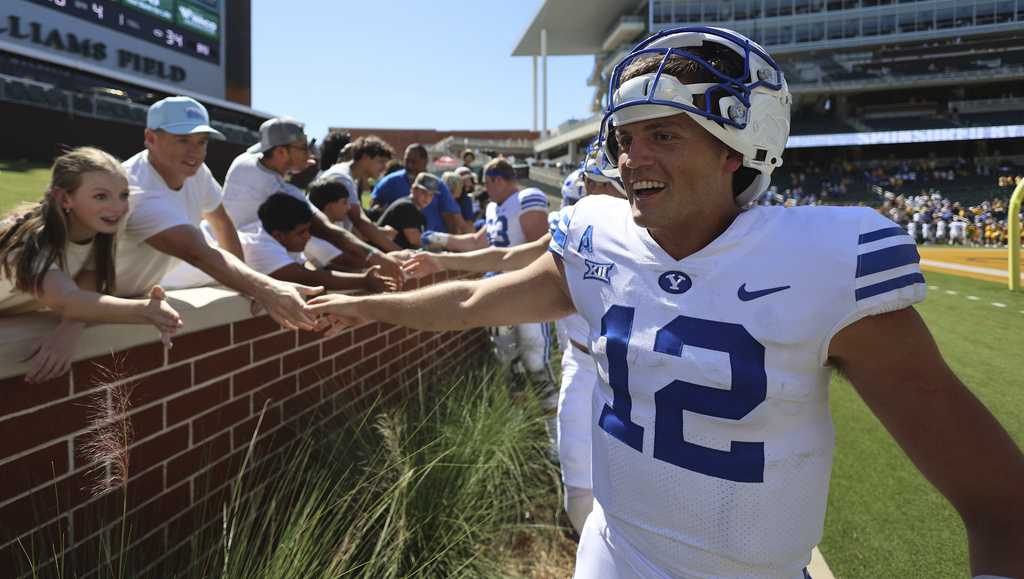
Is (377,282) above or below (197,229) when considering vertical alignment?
below

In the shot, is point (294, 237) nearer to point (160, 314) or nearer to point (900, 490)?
point (160, 314)

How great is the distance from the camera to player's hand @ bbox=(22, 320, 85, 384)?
1.98 meters

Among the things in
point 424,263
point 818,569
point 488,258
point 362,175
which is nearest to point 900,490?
point 818,569

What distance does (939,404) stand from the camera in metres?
1.43

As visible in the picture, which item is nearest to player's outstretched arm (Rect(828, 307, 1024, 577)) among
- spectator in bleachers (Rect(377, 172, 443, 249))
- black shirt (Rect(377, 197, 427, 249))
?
spectator in bleachers (Rect(377, 172, 443, 249))

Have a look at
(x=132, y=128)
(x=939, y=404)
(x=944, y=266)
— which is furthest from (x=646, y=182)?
(x=132, y=128)

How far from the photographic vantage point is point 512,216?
5875 millimetres

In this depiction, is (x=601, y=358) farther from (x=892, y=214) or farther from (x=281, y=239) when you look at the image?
(x=892, y=214)

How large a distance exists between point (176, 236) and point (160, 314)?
0.72 m

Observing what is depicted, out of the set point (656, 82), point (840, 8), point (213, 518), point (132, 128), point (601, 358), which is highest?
point (840, 8)

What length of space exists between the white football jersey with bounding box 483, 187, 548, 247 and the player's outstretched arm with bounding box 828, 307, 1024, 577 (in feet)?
13.5

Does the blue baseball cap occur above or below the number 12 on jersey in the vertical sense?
above

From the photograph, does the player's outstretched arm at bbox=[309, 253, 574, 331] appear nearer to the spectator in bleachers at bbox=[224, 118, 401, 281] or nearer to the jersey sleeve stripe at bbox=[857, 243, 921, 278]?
the jersey sleeve stripe at bbox=[857, 243, 921, 278]

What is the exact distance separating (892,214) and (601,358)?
40319 mm
